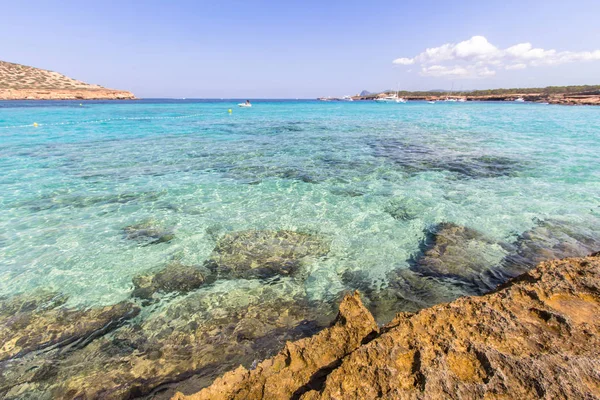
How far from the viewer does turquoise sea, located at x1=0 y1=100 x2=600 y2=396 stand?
20.8 feet

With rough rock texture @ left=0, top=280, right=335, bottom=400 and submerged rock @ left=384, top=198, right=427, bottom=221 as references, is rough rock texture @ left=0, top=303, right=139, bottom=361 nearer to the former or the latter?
rough rock texture @ left=0, top=280, right=335, bottom=400

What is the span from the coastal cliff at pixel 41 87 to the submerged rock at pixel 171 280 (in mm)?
107028

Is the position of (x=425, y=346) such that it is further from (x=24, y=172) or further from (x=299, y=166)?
(x=24, y=172)

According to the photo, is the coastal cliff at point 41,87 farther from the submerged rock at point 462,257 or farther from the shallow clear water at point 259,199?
the submerged rock at point 462,257

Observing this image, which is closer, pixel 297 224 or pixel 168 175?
pixel 297 224

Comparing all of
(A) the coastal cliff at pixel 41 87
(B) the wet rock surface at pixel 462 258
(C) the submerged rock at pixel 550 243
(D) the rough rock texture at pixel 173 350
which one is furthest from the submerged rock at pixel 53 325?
(A) the coastal cliff at pixel 41 87

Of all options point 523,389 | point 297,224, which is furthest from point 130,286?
point 523,389

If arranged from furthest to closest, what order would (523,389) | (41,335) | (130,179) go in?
1. (130,179)
2. (41,335)
3. (523,389)

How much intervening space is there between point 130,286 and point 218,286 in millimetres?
1855

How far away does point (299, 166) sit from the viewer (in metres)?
14.8

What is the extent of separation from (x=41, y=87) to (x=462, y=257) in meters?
124

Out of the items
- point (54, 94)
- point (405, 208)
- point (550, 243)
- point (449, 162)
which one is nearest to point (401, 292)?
point (405, 208)

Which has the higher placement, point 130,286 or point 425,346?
point 425,346

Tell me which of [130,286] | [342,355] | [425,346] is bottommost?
[130,286]
